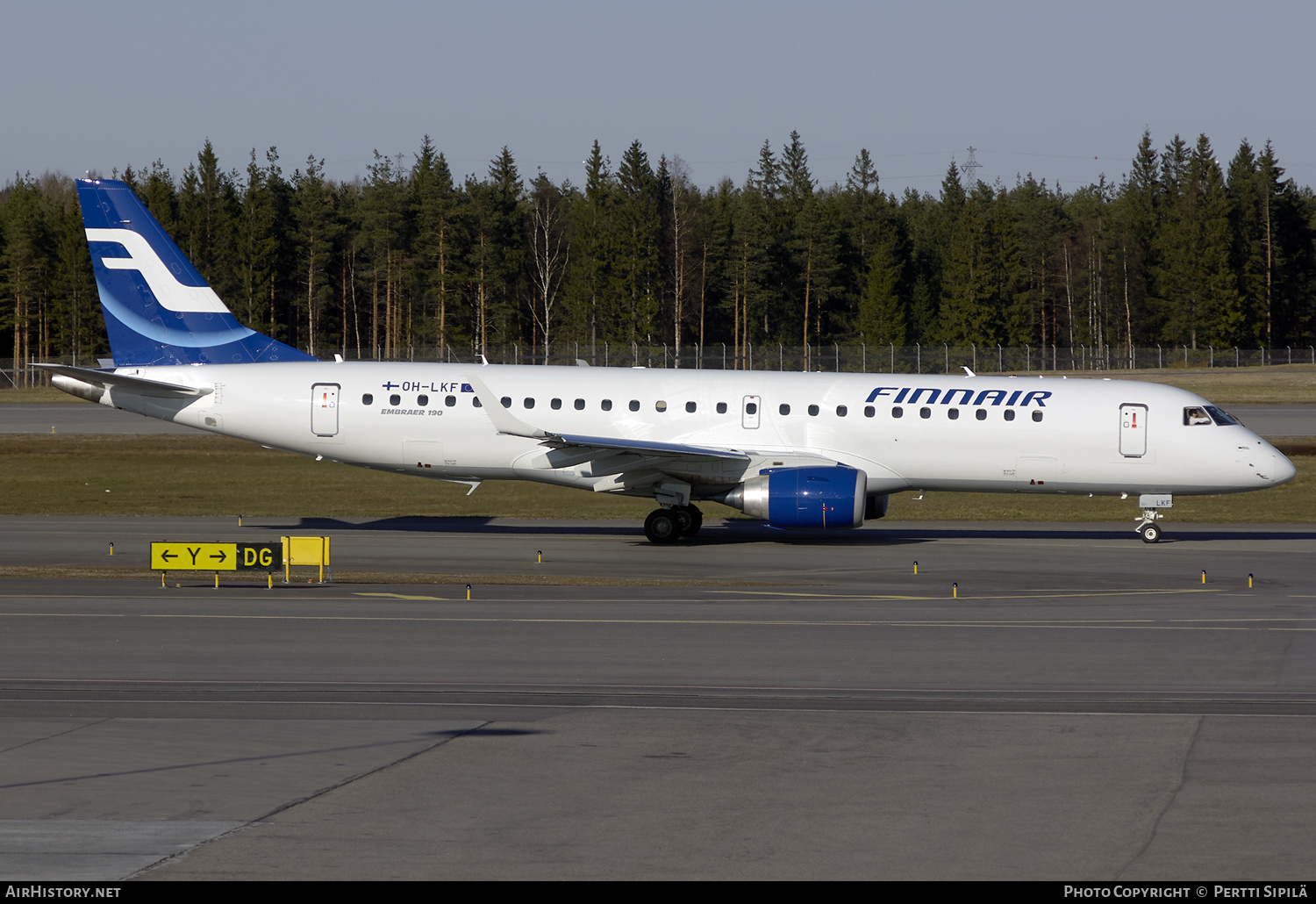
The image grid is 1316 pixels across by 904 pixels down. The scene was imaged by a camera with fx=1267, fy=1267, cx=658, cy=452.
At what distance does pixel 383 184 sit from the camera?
118 m

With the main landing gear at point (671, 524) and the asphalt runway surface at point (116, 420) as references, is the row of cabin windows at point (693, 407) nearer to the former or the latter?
the main landing gear at point (671, 524)

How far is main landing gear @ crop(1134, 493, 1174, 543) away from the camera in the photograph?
89.3 feet

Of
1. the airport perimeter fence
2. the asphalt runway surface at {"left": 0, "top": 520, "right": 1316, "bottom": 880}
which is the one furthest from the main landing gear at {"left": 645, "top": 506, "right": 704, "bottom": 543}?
the airport perimeter fence

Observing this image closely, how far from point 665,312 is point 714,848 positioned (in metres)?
105

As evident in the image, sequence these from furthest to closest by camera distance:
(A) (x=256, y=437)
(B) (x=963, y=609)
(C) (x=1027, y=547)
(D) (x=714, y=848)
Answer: (A) (x=256, y=437) < (C) (x=1027, y=547) < (B) (x=963, y=609) < (D) (x=714, y=848)

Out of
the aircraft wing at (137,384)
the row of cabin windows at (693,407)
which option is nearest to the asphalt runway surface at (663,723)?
the row of cabin windows at (693,407)

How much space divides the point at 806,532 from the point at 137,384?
15.6 metres

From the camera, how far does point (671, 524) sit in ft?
90.5

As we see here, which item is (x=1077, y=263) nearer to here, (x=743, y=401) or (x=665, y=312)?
(x=665, y=312)

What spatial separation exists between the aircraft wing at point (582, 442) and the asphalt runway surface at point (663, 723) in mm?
3050

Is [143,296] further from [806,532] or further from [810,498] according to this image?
[806,532]

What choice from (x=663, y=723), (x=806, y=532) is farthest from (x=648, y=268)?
(x=663, y=723)

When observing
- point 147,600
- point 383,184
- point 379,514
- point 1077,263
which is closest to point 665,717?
point 147,600

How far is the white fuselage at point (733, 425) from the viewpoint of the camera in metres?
26.7
